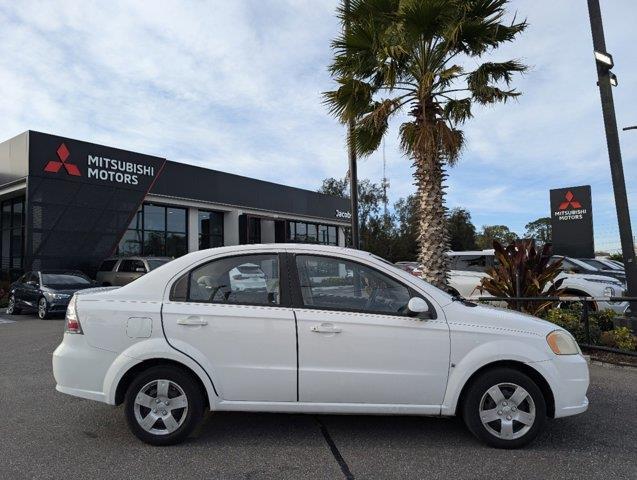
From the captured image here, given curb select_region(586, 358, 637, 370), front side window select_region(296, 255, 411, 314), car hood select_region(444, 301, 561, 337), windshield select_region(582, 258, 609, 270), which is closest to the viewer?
car hood select_region(444, 301, 561, 337)

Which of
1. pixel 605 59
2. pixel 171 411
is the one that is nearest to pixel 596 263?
pixel 605 59

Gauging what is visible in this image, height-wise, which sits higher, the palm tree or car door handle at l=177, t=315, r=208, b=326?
the palm tree

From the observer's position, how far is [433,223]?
32.1 feet

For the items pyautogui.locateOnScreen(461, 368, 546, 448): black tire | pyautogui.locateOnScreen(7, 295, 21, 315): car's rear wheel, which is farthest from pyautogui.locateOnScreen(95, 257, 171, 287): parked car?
pyautogui.locateOnScreen(461, 368, 546, 448): black tire

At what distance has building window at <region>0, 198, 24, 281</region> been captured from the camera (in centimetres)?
2198

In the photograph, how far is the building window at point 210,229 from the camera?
26.6 meters

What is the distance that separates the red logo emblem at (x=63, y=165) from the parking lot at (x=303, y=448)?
15647mm

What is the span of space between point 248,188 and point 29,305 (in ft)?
48.6

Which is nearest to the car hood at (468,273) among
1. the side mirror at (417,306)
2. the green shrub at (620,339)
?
the green shrub at (620,339)

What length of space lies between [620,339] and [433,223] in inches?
143

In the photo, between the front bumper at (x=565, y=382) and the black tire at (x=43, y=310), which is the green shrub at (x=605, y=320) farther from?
the black tire at (x=43, y=310)

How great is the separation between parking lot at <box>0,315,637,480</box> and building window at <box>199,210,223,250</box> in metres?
21.4

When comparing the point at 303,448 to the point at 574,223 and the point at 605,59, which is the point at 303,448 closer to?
the point at 605,59

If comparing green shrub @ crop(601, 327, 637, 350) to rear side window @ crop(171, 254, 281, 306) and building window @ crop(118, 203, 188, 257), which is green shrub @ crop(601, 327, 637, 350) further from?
building window @ crop(118, 203, 188, 257)
